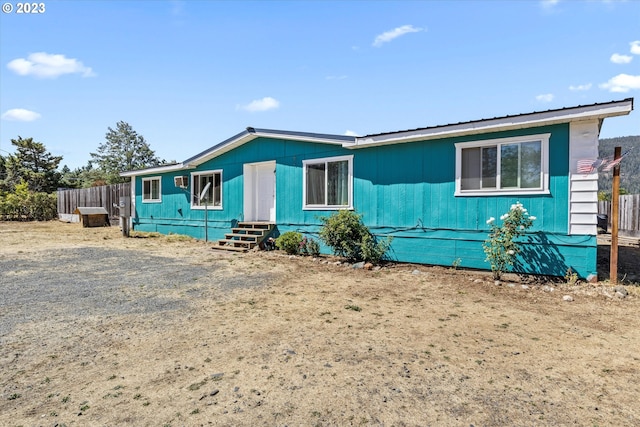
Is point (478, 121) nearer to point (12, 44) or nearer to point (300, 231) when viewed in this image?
point (300, 231)

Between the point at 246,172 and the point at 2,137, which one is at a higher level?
the point at 2,137

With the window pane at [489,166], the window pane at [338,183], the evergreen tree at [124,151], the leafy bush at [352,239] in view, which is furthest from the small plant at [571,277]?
the evergreen tree at [124,151]

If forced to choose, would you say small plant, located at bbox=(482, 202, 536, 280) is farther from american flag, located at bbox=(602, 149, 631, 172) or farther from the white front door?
the white front door

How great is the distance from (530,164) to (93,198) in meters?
22.6

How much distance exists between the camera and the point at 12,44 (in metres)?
11.2

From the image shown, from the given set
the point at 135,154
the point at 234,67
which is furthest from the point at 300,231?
the point at 135,154

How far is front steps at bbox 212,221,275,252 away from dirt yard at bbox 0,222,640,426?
13.7ft

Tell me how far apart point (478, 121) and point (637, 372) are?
16.2 feet

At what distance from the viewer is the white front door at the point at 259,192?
11.3 meters

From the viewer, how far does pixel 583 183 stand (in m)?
5.98

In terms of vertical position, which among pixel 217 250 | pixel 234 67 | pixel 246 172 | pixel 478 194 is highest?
pixel 234 67

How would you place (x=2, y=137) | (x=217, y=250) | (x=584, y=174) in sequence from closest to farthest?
(x=584, y=174) < (x=217, y=250) < (x=2, y=137)

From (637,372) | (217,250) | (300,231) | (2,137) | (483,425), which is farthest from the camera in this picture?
(2,137)

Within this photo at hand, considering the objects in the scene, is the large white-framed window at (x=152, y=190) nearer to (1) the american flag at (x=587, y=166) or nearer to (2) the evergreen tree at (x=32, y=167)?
(1) the american flag at (x=587, y=166)
